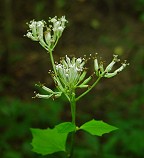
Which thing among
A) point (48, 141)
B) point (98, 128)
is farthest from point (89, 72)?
point (98, 128)

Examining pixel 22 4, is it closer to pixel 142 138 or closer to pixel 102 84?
pixel 102 84

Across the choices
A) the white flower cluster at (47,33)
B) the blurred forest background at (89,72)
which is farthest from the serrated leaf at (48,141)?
the blurred forest background at (89,72)

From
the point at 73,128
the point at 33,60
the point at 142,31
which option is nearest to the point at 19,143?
the point at 33,60

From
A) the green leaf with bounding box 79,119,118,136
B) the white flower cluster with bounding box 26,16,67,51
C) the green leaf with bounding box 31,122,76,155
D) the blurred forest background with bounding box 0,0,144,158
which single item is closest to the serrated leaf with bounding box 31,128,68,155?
the green leaf with bounding box 31,122,76,155

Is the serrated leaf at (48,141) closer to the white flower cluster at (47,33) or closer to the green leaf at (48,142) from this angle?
the green leaf at (48,142)

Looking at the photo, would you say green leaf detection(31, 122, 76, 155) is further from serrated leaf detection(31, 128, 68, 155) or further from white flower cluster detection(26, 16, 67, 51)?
white flower cluster detection(26, 16, 67, 51)

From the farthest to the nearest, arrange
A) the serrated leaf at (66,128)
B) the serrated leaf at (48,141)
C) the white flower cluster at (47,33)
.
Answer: the serrated leaf at (48,141) → the white flower cluster at (47,33) → the serrated leaf at (66,128)

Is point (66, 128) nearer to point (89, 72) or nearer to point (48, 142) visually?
point (48, 142)
